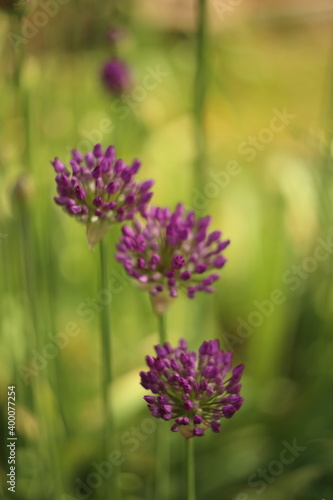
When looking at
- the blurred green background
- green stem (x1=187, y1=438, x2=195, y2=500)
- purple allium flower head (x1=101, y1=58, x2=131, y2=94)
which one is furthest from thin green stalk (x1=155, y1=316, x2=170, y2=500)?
purple allium flower head (x1=101, y1=58, x2=131, y2=94)

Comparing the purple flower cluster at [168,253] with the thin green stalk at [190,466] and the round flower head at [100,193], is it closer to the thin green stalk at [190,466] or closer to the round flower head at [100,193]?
the round flower head at [100,193]

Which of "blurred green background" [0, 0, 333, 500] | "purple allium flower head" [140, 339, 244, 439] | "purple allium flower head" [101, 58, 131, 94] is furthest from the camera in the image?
"purple allium flower head" [101, 58, 131, 94]

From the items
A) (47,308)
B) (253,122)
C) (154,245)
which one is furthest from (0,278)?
(253,122)

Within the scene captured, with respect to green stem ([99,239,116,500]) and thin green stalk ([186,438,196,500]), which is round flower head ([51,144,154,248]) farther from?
thin green stalk ([186,438,196,500])

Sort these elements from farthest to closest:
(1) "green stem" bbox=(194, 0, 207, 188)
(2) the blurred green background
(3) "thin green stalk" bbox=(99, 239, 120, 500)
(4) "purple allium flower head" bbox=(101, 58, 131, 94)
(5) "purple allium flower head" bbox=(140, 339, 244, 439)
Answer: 1. (4) "purple allium flower head" bbox=(101, 58, 131, 94)
2. (2) the blurred green background
3. (1) "green stem" bbox=(194, 0, 207, 188)
4. (3) "thin green stalk" bbox=(99, 239, 120, 500)
5. (5) "purple allium flower head" bbox=(140, 339, 244, 439)

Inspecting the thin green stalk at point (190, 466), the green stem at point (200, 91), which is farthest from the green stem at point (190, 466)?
the green stem at point (200, 91)

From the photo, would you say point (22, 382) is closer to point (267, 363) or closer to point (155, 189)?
point (267, 363)

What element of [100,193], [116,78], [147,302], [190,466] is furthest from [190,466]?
[147,302]
